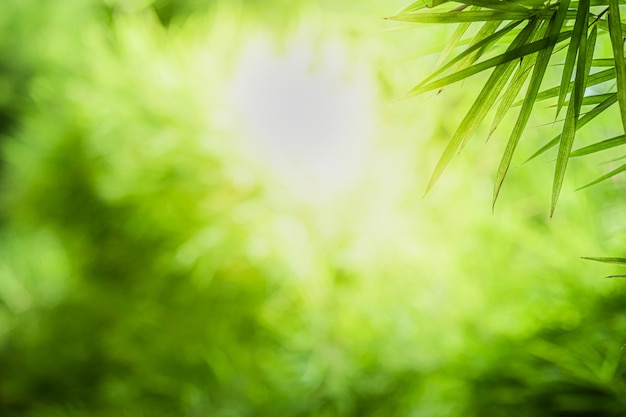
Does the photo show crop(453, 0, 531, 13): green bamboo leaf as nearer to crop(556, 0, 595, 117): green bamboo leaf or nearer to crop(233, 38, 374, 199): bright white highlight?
crop(556, 0, 595, 117): green bamboo leaf

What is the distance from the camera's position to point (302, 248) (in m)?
0.64

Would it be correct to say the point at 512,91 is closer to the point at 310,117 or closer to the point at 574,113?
the point at 574,113

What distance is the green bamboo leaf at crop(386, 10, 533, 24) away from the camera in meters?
0.21

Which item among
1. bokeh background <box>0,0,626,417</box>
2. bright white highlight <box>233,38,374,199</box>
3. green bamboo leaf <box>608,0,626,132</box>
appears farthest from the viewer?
bright white highlight <box>233,38,374,199</box>

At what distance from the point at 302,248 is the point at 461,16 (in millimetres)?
440

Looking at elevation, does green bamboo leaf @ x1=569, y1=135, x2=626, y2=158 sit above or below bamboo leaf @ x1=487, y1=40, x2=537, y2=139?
below

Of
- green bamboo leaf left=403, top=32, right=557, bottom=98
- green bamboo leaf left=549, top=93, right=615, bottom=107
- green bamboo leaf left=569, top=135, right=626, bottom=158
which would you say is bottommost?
green bamboo leaf left=569, top=135, right=626, bottom=158

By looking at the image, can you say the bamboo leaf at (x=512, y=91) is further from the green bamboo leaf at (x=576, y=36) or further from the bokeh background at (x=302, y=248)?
the bokeh background at (x=302, y=248)

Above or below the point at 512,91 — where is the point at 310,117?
above

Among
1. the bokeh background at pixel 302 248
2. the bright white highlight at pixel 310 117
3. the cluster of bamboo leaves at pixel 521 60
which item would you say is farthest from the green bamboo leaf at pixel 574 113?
the bright white highlight at pixel 310 117

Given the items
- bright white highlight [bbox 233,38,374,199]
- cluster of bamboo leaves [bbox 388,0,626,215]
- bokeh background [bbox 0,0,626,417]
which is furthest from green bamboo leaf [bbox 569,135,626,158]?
bright white highlight [bbox 233,38,374,199]

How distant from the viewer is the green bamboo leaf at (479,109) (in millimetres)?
222

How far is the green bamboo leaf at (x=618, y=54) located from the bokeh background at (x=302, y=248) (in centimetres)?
22

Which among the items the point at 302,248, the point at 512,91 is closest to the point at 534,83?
the point at 512,91
